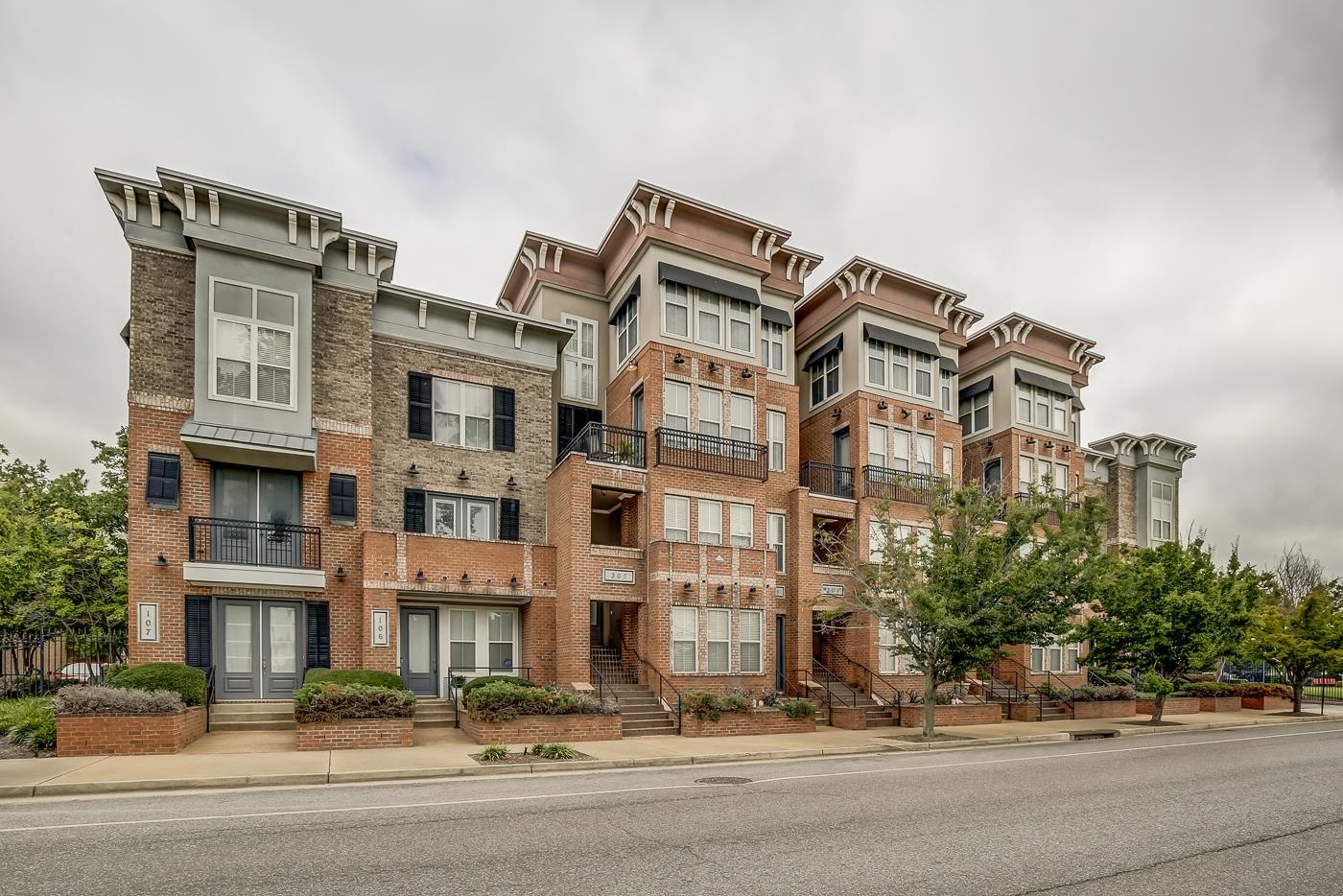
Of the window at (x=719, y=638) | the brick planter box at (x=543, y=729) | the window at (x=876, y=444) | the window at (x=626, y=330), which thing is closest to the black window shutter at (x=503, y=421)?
the window at (x=626, y=330)

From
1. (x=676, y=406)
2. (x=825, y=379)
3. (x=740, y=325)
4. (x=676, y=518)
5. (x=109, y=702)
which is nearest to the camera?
(x=109, y=702)

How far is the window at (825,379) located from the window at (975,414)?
7.82 metres

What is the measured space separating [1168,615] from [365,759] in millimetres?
22161

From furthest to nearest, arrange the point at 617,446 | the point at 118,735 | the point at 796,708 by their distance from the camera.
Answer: the point at 617,446 → the point at 796,708 → the point at 118,735

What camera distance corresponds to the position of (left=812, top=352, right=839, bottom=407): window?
101ft

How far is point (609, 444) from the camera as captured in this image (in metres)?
26.3

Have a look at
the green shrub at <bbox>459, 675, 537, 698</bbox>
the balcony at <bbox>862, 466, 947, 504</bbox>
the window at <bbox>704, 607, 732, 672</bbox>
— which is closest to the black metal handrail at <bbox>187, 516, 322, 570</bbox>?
the green shrub at <bbox>459, 675, 537, 698</bbox>

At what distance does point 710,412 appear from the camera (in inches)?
1027

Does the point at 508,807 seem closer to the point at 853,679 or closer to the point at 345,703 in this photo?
the point at 345,703

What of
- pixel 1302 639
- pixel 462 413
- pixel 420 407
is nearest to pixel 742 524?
pixel 462 413

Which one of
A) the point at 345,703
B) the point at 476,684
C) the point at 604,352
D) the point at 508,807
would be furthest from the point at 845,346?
the point at 508,807

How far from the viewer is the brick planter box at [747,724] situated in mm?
19859

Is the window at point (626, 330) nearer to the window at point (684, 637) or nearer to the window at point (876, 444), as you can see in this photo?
the window at point (684, 637)

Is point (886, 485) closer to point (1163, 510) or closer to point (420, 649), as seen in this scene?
point (420, 649)
